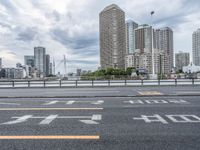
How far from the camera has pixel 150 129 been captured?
6.84 metres

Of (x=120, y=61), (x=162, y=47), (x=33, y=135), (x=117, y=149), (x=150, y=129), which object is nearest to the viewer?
(x=117, y=149)

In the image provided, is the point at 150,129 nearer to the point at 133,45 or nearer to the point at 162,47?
the point at 133,45

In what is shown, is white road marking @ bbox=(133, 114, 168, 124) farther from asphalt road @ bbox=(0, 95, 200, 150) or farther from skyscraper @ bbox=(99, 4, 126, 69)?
skyscraper @ bbox=(99, 4, 126, 69)

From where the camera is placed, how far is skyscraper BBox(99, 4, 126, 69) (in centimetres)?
13775

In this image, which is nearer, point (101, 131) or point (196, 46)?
point (101, 131)

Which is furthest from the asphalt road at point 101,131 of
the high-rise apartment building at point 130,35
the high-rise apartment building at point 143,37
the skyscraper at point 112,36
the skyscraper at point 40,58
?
the skyscraper at point 40,58

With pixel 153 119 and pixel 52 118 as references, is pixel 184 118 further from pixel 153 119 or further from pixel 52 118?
pixel 52 118

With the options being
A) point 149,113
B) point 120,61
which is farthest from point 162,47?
point 149,113

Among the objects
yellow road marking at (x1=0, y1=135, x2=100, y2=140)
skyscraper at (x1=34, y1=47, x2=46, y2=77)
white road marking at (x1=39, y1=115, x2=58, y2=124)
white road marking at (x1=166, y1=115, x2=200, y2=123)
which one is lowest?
yellow road marking at (x1=0, y1=135, x2=100, y2=140)

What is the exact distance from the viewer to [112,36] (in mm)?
137625

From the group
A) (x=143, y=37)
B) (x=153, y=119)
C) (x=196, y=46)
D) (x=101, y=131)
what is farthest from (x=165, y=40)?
(x=101, y=131)

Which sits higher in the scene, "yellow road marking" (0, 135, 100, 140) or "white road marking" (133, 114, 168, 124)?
"white road marking" (133, 114, 168, 124)

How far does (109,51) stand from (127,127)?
135332 mm

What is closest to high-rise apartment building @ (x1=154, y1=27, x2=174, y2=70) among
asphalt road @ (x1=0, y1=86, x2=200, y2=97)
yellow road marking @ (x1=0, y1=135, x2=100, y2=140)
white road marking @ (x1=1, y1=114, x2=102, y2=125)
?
asphalt road @ (x1=0, y1=86, x2=200, y2=97)
